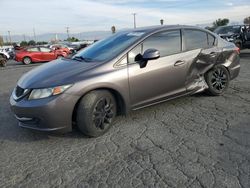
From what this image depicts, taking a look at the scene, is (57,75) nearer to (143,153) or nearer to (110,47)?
(110,47)

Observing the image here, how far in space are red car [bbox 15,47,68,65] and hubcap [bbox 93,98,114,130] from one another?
17.9 m

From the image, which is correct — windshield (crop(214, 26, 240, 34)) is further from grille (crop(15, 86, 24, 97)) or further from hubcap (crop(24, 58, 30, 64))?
grille (crop(15, 86, 24, 97))

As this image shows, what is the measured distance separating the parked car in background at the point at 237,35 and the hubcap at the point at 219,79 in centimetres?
969

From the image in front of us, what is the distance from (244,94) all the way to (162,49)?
2338 mm

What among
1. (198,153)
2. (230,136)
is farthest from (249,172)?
(230,136)

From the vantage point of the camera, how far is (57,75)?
150 inches

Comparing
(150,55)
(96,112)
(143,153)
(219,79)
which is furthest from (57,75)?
(219,79)

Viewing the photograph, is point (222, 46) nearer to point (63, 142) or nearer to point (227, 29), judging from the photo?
point (63, 142)

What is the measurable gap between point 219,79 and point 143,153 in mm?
2871

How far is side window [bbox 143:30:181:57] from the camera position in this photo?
4504 mm

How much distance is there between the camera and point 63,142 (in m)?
3.91

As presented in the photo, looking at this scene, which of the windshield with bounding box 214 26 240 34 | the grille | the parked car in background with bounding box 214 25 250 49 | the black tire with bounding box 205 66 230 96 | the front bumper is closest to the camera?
the front bumper

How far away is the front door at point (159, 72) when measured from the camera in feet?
13.8

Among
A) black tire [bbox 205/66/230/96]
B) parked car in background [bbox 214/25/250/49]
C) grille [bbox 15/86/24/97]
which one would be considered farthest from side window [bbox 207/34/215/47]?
parked car in background [bbox 214/25/250/49]
